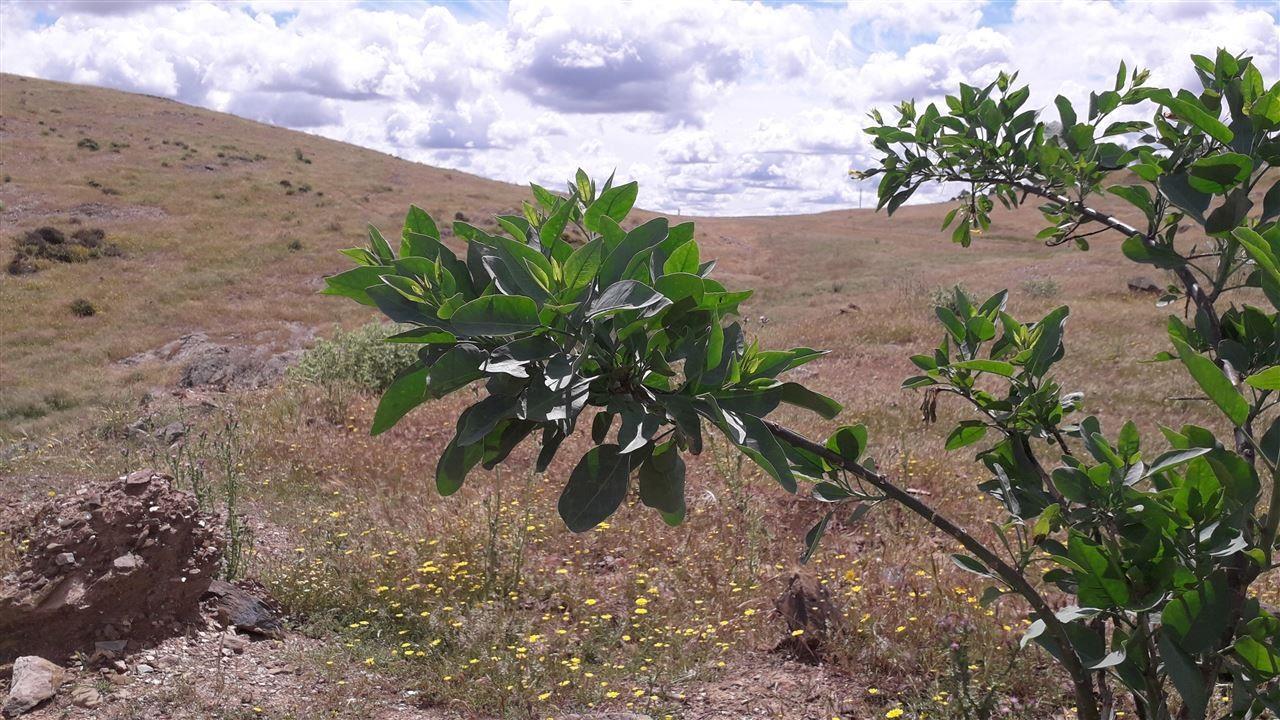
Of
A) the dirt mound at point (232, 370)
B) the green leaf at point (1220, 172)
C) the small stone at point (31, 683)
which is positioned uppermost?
the green leaf at point (1220, 172)

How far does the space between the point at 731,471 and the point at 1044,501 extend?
377 centimetres

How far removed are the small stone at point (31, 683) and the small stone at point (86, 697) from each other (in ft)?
0.34

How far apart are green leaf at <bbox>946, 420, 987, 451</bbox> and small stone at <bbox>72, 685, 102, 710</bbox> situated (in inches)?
142

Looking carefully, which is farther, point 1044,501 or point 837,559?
point 837,559

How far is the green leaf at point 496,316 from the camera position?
3.62 ft

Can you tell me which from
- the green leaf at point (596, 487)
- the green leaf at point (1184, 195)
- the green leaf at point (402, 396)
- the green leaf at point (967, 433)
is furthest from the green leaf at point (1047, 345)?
the green leaf at point (402, 396)

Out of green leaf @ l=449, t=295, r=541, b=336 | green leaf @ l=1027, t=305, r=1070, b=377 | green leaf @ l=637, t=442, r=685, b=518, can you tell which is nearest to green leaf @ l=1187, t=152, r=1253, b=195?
green leaf @ l=1027, t=305, r=1070, b=377

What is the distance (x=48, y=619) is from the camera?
3764mm

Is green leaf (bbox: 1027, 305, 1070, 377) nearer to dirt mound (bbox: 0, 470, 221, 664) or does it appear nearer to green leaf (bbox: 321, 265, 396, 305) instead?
green leaf (bbox: 321, 265, 396, 305)

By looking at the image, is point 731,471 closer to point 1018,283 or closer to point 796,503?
point 796,503

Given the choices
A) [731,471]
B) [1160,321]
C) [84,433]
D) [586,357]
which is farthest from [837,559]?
[1160,321]

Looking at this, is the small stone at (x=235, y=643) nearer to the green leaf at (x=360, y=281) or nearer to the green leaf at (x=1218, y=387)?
the green leaf at (x=360, y=281)

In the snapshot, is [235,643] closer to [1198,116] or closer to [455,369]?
[455,369]

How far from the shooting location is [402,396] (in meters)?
1.26
